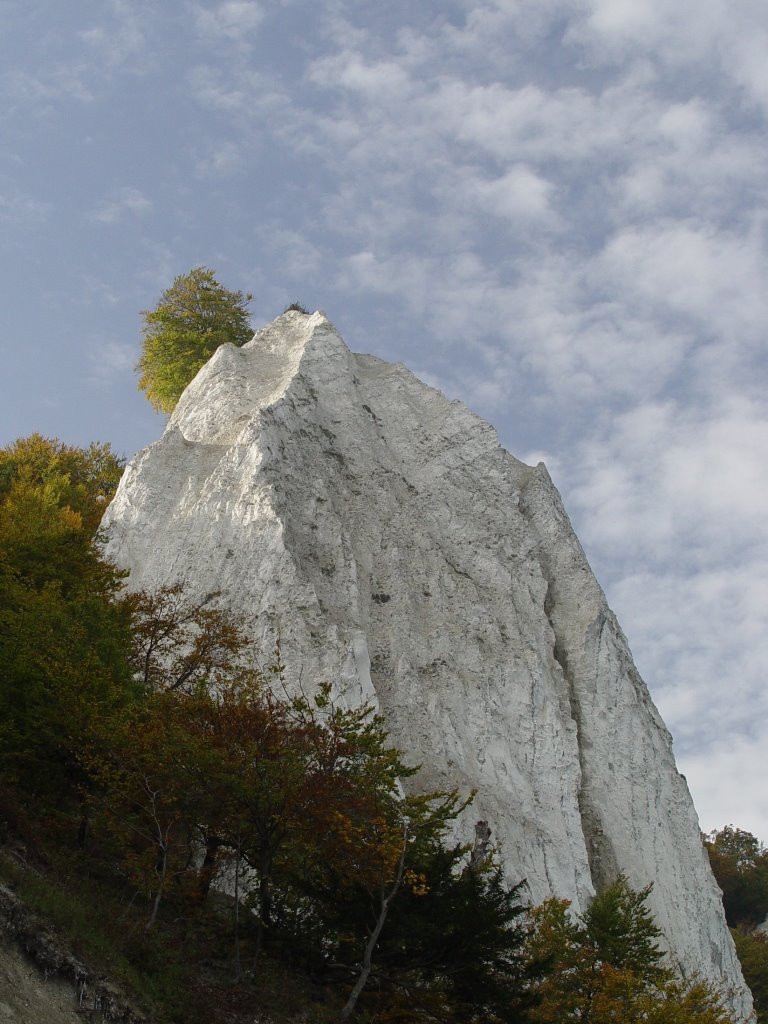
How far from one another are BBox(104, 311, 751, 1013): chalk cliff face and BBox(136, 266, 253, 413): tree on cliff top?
26.2 ft

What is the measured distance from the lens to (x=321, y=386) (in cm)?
3972

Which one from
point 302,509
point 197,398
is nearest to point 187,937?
point 302,509

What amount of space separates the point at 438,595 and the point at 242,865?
41.1 feet

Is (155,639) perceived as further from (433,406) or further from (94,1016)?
(433,406)

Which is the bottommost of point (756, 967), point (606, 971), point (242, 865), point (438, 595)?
point (242, 865)

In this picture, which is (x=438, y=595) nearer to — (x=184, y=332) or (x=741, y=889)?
(x=184, y=332)

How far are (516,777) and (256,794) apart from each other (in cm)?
1281

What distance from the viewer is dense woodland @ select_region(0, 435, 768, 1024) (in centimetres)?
1984

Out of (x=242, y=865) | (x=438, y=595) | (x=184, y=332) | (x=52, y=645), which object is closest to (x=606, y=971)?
(x=242, y=865)

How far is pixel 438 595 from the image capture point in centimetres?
3534

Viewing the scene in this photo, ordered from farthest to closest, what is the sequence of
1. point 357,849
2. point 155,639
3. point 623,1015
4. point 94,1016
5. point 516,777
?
point 516,777 → point 155,639 → point 623,1015 → point 357,849 → point 94,1016

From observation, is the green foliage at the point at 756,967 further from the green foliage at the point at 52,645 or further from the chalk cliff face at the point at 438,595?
the green foliage at the point at 52,645

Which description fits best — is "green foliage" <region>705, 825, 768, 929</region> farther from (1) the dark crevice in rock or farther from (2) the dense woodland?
(2) the dense woodland

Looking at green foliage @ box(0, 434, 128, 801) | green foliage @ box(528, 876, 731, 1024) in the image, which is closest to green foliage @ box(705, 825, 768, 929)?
green foliage @ box(528, 876, 731, 1024)
